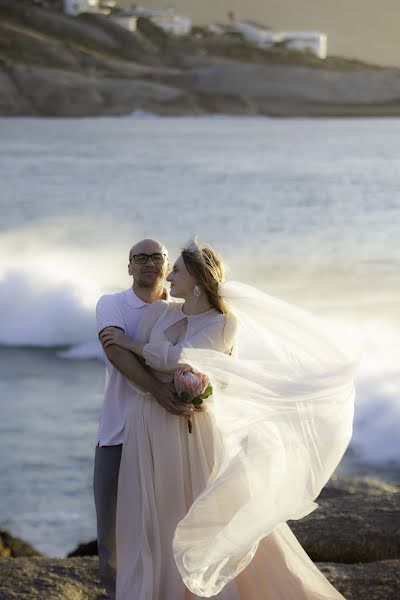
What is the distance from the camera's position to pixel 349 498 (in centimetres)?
589

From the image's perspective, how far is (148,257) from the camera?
142 inches

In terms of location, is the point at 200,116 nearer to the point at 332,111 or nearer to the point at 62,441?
the point at 332,111

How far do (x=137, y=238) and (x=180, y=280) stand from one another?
32338 millimetres

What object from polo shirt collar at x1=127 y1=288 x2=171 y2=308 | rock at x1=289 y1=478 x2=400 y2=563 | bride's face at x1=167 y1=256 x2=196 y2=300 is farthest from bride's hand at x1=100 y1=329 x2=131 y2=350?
rock at x1=289 y1=478 x2=400 y2=563

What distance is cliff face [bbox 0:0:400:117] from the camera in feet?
249

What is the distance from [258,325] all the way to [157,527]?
0.77m

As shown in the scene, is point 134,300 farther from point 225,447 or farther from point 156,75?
point 156,75

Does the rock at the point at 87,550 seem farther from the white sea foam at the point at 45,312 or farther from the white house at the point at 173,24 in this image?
the white house at the point at 173,24

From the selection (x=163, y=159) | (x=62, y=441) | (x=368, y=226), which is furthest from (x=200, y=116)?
(x=62, y=441)

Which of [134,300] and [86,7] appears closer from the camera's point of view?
[134,300]

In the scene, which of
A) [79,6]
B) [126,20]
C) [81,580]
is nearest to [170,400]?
[81,580]

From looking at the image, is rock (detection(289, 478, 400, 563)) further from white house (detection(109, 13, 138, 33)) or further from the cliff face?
white house (detection(109, 13, 138, 33))

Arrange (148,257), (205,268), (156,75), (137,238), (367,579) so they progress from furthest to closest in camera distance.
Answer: (156,75), (137,238), (367,579), (148,257), (205,268)

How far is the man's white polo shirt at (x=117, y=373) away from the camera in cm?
363
